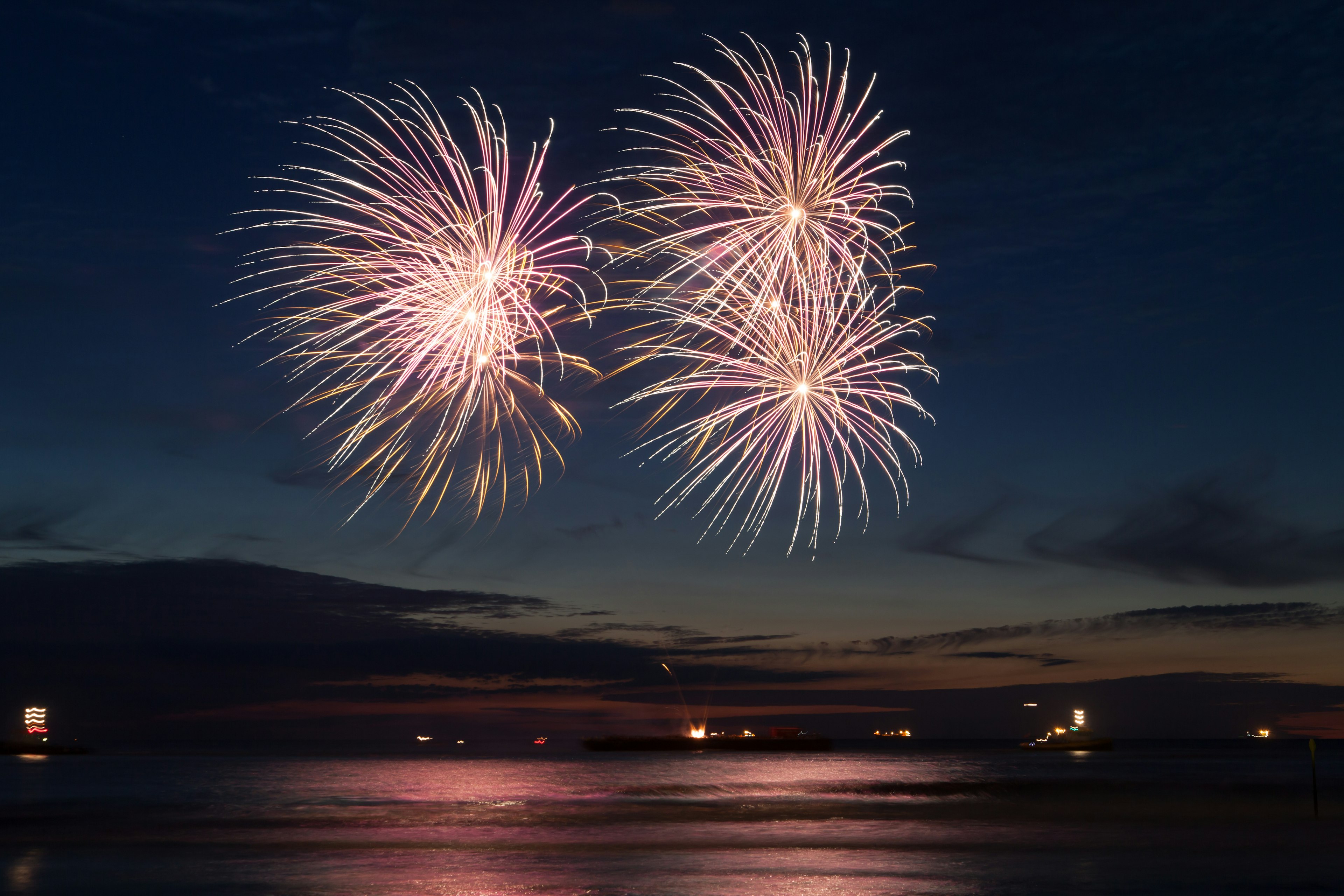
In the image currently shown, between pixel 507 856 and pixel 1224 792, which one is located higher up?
pixel 507 856

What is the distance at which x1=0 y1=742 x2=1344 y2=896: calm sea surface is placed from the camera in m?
32.9

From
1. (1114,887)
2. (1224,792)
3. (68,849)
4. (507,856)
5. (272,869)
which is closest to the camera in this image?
(1114,887)

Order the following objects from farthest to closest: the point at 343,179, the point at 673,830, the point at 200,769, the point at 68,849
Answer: the point at 200,769, the point at 673,830, the point at 68,849, the point at 343,179

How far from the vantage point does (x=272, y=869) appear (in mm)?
36500

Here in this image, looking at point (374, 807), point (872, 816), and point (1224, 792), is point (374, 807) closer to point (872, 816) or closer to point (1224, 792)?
point (872, 816)

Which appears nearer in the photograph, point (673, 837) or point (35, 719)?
point (673, 837)

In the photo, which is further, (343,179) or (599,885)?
(599,885)

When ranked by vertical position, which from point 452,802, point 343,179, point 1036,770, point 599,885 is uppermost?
point 343,179

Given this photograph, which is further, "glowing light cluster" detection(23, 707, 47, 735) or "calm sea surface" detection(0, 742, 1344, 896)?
"glowing light cluster" detection(23, 707, 47, 735)

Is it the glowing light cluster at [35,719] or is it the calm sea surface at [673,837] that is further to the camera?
the glowing light cluster at [35,719]

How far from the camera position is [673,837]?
47.9 m

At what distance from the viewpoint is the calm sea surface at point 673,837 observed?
1294 inches

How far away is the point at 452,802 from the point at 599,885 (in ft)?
140

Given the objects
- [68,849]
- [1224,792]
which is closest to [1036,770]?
[1224,792]
